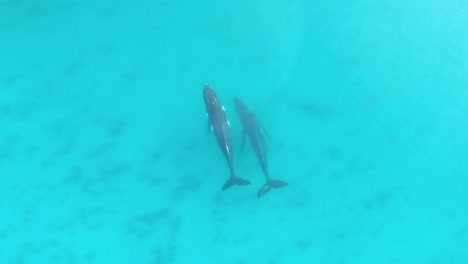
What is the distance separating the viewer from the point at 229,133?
568cm

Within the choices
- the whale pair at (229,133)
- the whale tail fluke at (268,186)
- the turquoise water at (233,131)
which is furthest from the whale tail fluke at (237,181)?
the turquoise water at (233,131)

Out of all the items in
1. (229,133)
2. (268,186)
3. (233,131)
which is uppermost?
(233,131)

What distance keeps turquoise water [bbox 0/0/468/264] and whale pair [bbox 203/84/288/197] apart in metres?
0.46

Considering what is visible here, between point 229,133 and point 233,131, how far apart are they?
2.43ft

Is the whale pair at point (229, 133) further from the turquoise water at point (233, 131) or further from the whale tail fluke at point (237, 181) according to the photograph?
the turquoise water at point (233, 131)

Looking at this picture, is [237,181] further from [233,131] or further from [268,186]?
[233,131]

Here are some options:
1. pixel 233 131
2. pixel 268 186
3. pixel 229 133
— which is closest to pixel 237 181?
pixel 268 186

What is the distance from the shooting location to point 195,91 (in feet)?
22.2

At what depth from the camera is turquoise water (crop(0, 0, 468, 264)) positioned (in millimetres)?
6316

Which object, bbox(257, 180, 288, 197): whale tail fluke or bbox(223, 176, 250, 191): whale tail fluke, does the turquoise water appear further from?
bbox(223, 176, 250, 191): whale tail fluke

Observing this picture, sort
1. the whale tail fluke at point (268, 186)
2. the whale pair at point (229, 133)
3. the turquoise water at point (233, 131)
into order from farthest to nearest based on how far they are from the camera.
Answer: the turquoise water at point (233, 131) → the whale tail fluke at point (268, 186) → the whale pair at point (229, 133)

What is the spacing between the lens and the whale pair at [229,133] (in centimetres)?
562

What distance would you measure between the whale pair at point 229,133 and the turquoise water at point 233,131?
0.46m

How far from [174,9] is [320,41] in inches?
81.4
